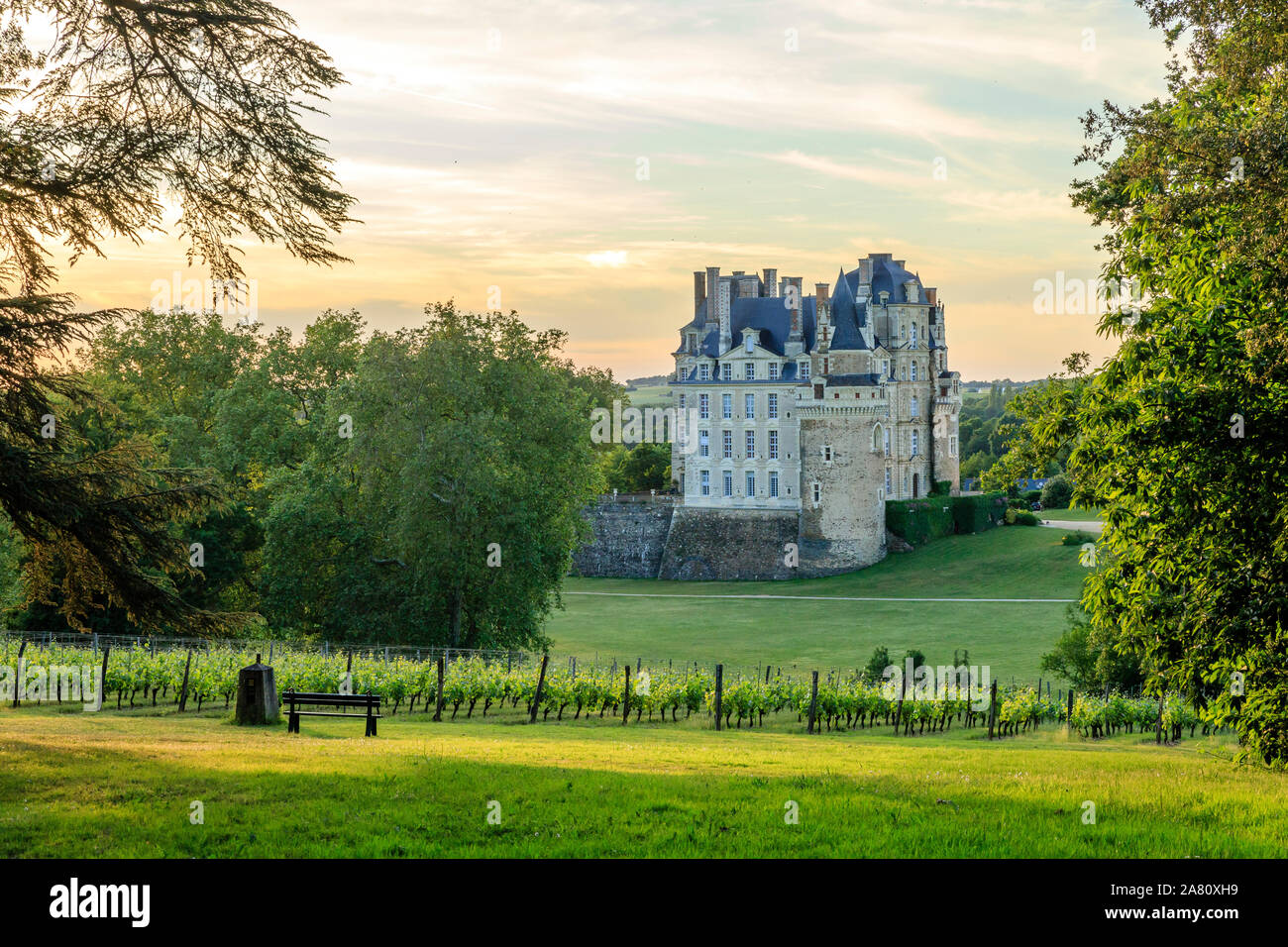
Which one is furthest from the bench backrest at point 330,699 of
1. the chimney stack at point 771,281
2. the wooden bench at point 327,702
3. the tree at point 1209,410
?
the chimney stack at point 771,281

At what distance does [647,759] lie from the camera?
1268cm

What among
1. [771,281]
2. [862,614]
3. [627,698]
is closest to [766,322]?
[771,281]

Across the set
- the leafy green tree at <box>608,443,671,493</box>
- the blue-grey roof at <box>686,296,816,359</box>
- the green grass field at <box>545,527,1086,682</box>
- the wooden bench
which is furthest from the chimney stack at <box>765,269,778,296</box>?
the wooden bench

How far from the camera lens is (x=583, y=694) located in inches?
925

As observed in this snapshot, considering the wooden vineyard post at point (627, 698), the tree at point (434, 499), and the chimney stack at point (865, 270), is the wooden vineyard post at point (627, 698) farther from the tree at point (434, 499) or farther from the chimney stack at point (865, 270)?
the chimney stack at point (865, 270)

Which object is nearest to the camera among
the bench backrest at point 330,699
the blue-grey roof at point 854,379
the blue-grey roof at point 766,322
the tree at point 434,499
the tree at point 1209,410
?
the tree at point 1209,410

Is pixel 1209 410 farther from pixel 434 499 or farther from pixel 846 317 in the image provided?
pixel 846 317

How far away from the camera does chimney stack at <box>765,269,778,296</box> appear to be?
7662 centimetres

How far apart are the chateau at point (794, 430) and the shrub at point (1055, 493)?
876cm

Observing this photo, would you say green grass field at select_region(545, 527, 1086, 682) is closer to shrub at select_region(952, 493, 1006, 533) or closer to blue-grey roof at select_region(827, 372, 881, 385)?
shrub at select_region(952, 493, 1006, 533)

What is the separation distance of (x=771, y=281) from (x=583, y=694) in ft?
188

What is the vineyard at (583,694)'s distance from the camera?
75.4 feet
